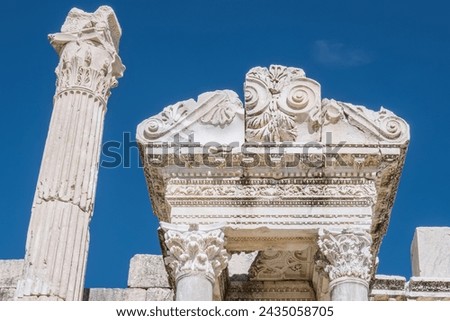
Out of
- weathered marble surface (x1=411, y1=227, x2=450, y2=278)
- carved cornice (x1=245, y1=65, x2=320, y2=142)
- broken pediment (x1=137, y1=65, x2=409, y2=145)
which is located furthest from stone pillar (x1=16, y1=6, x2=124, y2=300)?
weathered marble surface (x1=411, y1=227, x2=450, y2=278)

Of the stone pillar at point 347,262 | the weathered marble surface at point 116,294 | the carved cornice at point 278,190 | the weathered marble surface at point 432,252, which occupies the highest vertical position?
the weathered marble surface at point 432,252

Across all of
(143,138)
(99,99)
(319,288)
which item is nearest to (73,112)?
(99,99)

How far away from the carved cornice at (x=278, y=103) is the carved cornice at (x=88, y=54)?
264cm

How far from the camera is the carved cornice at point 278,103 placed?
16000 mm

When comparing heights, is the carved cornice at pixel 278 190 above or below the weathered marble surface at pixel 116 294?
below

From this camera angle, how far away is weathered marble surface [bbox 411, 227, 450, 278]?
2084 cm

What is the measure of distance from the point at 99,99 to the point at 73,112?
1.94 ft

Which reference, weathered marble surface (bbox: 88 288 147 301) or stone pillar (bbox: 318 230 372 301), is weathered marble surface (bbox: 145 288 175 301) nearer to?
weathered marble surface (bbox: 88 288 147 301)

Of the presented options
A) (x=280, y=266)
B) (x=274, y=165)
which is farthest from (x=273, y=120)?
(x=280, y=266)

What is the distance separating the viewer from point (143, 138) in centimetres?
1584

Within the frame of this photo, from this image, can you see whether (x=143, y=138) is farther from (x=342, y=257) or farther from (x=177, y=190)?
(x=342, y=257)

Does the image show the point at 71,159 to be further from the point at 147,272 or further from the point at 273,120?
the point at 147,272

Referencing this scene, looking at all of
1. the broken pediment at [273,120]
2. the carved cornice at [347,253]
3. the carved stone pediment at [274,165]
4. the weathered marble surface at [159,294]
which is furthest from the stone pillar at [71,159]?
the weathered marble surface at [159,294]

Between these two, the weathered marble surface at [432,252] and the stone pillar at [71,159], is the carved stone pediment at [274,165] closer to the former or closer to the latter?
the stone pillar at [71,159]
